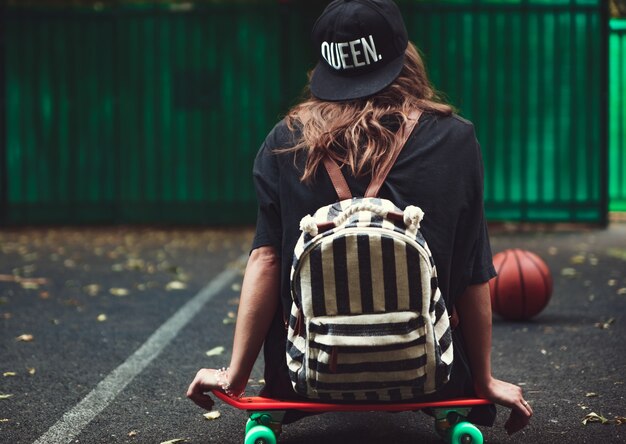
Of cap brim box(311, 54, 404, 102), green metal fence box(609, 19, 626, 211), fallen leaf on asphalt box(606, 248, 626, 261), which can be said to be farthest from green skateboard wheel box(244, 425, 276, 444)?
green metal fence box(609, 19, 626, 211)

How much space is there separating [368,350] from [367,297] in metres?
0.16

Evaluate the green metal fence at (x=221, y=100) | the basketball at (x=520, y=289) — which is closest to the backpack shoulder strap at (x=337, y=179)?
the basketball at (x=520, y=289)

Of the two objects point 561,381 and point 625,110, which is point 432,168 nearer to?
point 561,381

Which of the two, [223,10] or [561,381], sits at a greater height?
[223,10]

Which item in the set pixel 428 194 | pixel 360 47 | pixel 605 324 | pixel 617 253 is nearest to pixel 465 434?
pixel 428 194

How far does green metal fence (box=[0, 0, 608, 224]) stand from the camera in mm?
12055

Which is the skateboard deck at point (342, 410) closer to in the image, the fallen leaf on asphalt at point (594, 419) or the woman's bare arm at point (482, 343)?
the woman's bare arm at point (482, 343)

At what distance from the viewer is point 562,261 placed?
9070 mm

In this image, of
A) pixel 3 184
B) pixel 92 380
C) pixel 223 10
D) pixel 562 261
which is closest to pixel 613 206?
pixel 562 261

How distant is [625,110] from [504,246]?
13.9 ft

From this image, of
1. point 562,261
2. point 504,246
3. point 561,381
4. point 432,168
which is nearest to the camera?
point 432,168

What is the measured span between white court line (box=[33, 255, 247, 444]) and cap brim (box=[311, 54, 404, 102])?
169cm

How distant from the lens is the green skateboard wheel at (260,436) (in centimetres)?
338

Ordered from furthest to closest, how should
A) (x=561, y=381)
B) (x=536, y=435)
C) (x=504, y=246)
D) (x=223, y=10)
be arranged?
(x=223, y=10)
(x=504, y=246)
(x=561, y=381)
(x=536, y=435)
